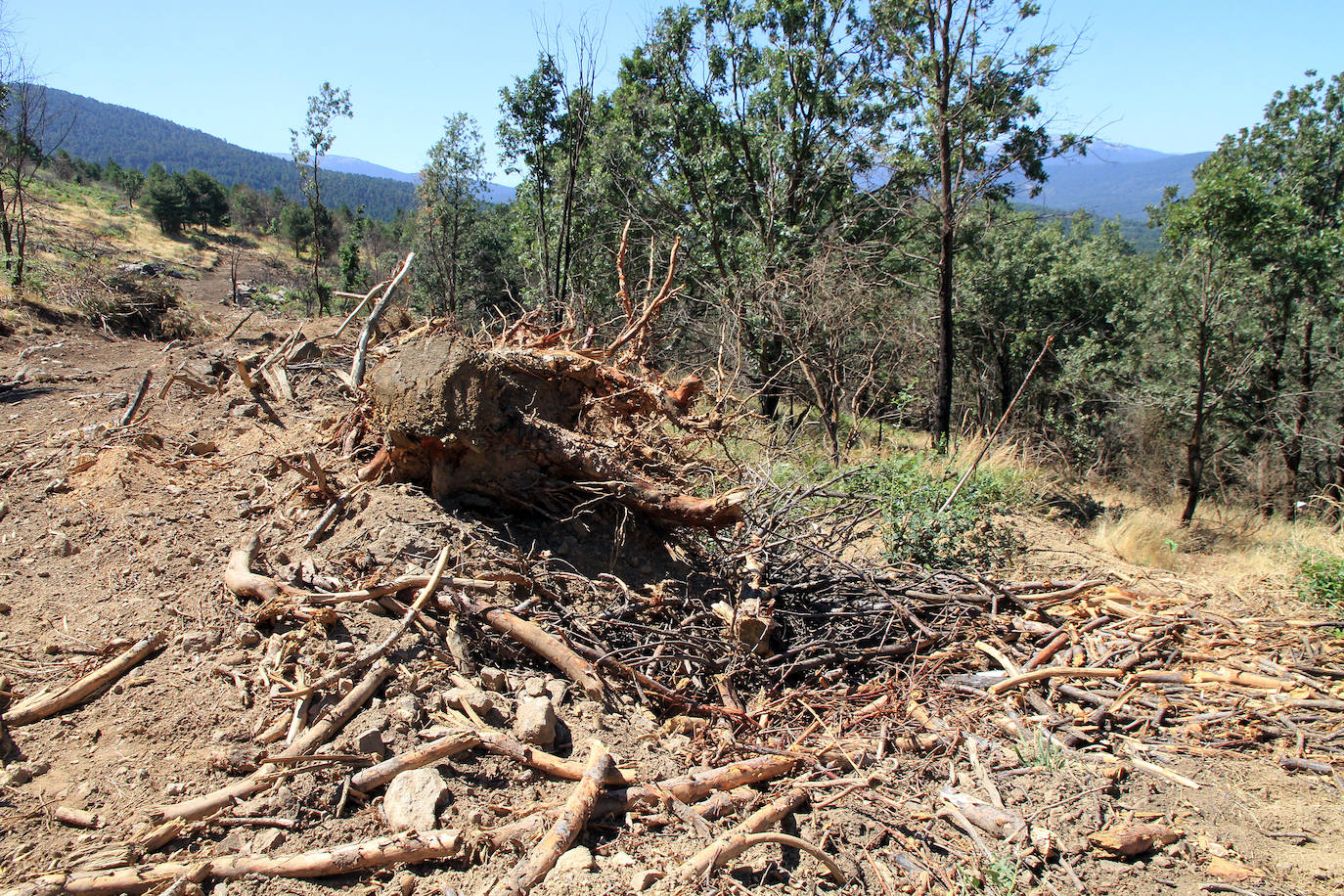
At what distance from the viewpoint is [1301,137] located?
14.9 m

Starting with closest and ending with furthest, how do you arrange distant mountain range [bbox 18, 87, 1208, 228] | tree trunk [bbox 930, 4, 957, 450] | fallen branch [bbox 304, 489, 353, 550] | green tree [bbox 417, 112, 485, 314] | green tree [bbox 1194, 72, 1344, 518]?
fallen branch [bbox 304, 489, 353, 550] < tree trunk [bbox 930, 4, 957, 450] < green tree [bbox 1194, 72, 1344, 518] < green tree [bbox 417, 112, 485, 314] < distant mountain range [bbox 18, 87, 1208, 228]

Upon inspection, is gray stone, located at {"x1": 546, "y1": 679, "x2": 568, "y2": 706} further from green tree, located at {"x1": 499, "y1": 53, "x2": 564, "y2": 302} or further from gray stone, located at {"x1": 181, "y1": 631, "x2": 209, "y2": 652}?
green tree, located at {"x1": 499, "y1": 53, "x2": 564, "y2": 302}

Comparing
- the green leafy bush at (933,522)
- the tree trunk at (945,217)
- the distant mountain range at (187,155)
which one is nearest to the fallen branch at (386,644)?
the green leafy bush at (933,522)

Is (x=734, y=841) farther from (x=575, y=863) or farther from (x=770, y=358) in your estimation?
(x=770, y=358)

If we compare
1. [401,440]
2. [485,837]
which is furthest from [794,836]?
[401,440]

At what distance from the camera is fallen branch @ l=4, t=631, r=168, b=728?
Result: 256 cm

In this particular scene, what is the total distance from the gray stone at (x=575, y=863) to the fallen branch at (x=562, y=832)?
19mm

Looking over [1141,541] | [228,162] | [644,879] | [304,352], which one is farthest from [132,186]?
[228,162]

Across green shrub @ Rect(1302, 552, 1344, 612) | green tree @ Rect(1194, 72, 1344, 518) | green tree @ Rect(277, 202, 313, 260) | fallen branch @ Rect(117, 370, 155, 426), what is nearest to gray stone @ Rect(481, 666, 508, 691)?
fallen branch @ Rect(117, 370, 155, 426)

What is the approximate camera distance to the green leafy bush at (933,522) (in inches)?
207

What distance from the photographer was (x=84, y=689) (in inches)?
106

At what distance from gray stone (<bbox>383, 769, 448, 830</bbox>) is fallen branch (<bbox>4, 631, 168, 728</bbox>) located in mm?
1323

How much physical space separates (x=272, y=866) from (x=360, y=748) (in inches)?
18.1

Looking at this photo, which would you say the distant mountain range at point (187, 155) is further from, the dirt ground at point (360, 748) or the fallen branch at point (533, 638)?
the fallen branch at point (533, 638)
